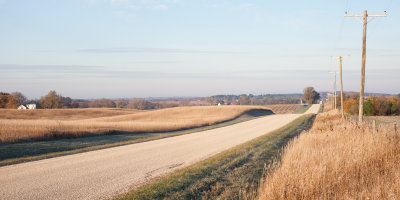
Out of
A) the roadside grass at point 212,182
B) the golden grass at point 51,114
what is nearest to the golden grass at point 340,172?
the roadside grass at point 212,182

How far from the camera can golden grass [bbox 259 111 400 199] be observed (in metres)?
6.79

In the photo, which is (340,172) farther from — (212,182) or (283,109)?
(283,109)

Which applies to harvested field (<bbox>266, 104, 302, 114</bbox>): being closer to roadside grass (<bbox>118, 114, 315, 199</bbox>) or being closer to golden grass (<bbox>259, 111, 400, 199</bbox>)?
golden grass (<bbox>259, 111, 400, 199</bbox>)

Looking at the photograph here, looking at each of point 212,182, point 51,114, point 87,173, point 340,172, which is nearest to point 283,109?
point 51,114

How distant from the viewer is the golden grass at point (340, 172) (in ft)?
22.3

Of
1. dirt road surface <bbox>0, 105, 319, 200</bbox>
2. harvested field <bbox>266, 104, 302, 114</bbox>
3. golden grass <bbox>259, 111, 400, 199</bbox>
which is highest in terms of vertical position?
golden grass <bbox>259, 111, 400, 199</bbox>

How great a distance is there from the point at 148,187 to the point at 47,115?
68.3 m

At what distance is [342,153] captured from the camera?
10.7m

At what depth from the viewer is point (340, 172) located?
Answer: 8930 mm

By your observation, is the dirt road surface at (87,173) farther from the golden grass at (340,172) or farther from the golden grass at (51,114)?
the golden grass at (51,114)

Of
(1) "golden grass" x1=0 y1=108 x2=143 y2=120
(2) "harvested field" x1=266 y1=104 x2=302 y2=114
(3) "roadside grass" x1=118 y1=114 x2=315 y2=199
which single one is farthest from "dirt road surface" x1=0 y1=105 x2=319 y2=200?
(2) "harvested field" x1=266 y1=104 x2=302 y2=114

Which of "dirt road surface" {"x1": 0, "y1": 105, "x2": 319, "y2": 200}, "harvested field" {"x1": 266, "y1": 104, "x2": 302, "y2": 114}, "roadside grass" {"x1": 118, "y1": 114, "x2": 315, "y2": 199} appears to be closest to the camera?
"roadside grass" {"x1": 118, "y1": 114, "x2": 315, "y2": 199}

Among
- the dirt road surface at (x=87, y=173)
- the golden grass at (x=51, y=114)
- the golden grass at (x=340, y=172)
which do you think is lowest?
the golden grass at (x=51, y=114)

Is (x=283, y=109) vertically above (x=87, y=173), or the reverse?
(x=87, y=173)
